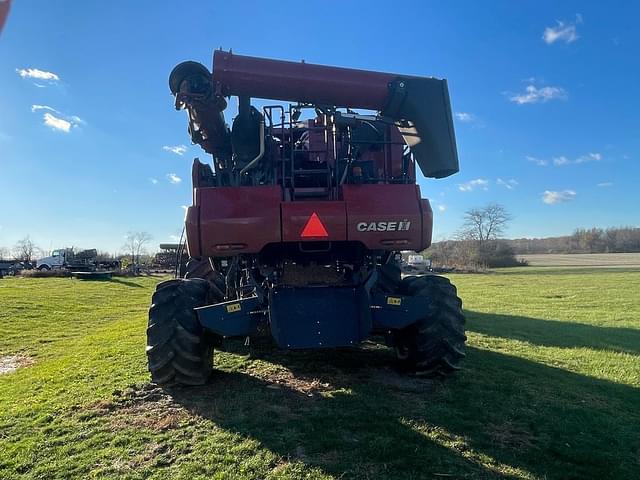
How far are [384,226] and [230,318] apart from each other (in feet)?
6.03

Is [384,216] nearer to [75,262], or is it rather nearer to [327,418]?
[327,418]

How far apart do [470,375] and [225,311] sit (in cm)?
312

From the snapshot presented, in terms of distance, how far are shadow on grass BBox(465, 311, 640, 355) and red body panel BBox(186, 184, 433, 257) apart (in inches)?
209

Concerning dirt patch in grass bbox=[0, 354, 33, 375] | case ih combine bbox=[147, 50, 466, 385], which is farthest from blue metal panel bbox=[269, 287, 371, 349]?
dirt patch in grass bbox=[0, 354, 33, 375]

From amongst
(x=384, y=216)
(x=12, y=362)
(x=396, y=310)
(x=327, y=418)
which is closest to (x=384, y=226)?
(x=384, y=216)

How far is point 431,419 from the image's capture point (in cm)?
421

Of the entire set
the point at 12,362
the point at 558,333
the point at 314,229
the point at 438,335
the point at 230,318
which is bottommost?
the point at 12,362

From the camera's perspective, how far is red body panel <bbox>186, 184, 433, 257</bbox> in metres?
4.69

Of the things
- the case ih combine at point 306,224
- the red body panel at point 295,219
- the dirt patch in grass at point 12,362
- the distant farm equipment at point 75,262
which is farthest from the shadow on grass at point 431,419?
the distant farm equipment at point 75,262

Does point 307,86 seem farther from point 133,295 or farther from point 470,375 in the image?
point 133,295

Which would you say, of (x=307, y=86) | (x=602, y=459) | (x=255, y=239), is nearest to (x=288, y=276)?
(x=255, y=239)

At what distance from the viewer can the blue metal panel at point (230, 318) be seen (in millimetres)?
4781

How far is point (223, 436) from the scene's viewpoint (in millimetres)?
3814

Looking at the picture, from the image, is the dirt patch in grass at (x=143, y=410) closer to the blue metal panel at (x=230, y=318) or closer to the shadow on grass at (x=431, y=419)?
the shadow on grass at (x=431, y=419)
